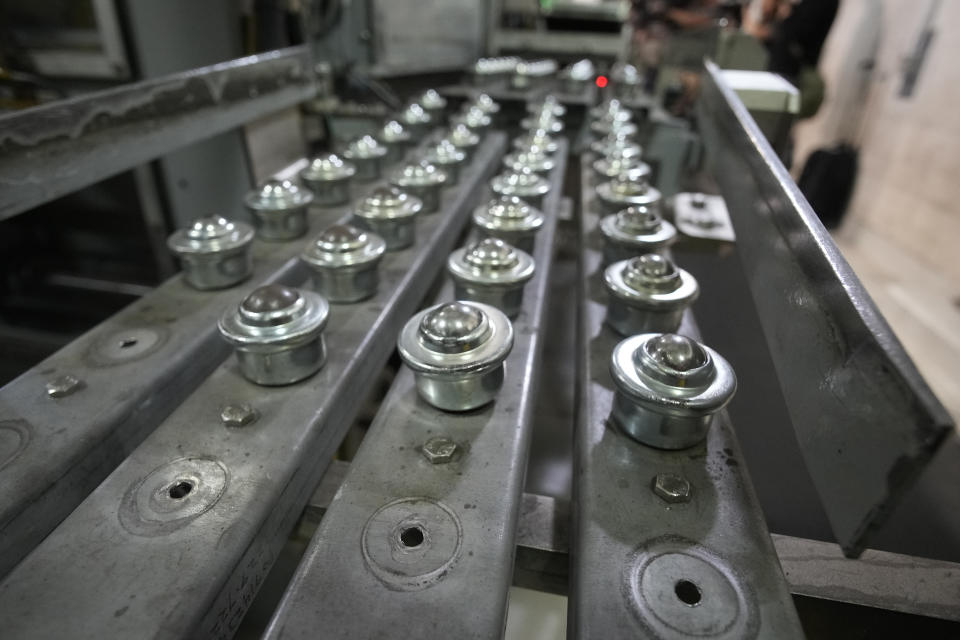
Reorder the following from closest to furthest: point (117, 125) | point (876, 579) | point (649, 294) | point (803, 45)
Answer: point (876, 579)
point (649, 294)
point (117, 125)
point (803, 45)

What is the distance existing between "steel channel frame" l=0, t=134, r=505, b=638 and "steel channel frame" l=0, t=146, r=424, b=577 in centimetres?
9

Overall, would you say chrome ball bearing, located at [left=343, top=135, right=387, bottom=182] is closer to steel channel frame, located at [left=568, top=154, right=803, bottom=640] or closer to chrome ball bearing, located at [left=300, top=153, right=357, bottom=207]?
chrome ball bearing, located at [left=300, top=153, right=357, bottom=207]

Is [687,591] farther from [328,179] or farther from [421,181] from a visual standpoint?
[328,179]

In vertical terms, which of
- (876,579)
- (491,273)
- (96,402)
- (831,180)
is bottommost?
(831,180)

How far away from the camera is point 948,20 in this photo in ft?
10.2

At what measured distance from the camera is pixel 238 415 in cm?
76

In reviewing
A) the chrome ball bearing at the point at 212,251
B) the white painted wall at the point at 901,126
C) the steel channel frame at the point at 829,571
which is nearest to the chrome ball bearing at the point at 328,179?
the chrome ball bearing at the point at 212,251

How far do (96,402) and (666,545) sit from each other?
2.68ft

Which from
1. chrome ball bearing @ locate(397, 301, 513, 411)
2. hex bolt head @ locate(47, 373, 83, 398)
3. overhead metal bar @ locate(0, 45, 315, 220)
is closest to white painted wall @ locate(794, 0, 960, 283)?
chrome ball bearing @ locate(397, 301, 513, 411)

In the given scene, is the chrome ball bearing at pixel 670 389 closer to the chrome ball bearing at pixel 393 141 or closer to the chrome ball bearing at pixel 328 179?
the chrome ball bearing at pixel 328 179

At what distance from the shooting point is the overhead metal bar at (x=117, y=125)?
0.96 metres

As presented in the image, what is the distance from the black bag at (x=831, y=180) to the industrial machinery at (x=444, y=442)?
3.31 metres

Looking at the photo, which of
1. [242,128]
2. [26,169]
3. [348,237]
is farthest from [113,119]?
[242,128]

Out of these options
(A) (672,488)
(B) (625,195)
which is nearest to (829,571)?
(A) (672,488)
